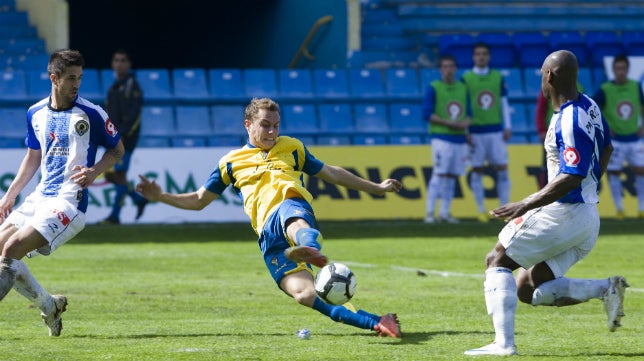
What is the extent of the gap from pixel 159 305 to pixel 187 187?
957 centimetres

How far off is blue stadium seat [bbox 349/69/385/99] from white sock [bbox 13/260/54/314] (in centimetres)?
1578

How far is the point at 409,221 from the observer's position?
20109 millimetres

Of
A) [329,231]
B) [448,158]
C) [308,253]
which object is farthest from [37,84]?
[308,253]

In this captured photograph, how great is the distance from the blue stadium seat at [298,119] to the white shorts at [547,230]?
1565 centimetres

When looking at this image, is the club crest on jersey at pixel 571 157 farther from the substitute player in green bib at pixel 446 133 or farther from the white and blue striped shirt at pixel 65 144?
the substitute player in green bib at pixel 446 133

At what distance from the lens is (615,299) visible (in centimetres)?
732

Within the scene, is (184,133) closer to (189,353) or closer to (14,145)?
(14,145)

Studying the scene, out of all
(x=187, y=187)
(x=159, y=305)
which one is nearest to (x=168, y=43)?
(x=187, y=187)

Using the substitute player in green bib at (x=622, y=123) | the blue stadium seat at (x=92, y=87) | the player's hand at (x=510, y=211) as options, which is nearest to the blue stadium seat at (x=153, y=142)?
the blue stadium seat at (x=92, y=87)

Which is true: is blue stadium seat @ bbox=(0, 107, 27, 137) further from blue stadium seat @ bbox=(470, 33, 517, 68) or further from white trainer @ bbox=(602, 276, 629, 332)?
white trainer @ bbox=(602, 276, 629, 332)

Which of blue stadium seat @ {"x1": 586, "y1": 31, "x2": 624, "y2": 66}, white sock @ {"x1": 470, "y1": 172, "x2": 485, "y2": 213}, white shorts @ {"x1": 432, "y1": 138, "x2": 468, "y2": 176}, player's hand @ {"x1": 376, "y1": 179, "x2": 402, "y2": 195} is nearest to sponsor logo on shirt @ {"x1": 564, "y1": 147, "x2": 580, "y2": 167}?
player's hand @ {"x1": 376, "y1": 179, "x2": 402, "y2": 195}

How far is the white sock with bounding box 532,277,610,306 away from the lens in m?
7.41

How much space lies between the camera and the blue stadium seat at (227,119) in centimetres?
2283

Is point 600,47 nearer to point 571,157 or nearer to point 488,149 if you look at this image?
point 488,149
